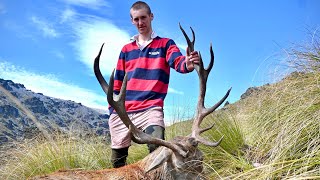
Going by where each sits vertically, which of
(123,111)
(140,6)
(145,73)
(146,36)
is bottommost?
(123,111)

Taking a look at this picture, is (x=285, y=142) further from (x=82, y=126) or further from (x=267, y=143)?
(x=82, y=126)

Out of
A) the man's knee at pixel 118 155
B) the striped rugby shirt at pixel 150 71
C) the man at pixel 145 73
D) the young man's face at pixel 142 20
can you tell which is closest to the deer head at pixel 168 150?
the man at pixel 145 73

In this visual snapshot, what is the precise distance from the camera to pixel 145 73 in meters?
5.10

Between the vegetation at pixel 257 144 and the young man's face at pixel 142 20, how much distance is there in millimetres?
1636

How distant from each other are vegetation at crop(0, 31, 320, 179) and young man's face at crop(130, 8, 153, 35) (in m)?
1.64

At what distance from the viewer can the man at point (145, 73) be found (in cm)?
488

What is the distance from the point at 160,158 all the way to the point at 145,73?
1.45 metres

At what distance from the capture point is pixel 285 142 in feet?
15.1

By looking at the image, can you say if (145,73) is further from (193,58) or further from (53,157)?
(53,157)

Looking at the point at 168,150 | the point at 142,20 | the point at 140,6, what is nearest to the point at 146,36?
the point at 142,20

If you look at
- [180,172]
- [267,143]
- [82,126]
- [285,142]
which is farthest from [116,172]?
[82,126]

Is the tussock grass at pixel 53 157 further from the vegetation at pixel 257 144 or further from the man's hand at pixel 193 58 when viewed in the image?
the man's hand at pixel 193 58

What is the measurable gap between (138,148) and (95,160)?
0.85 meters

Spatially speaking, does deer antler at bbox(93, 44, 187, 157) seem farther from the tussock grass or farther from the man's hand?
the tussock grass
